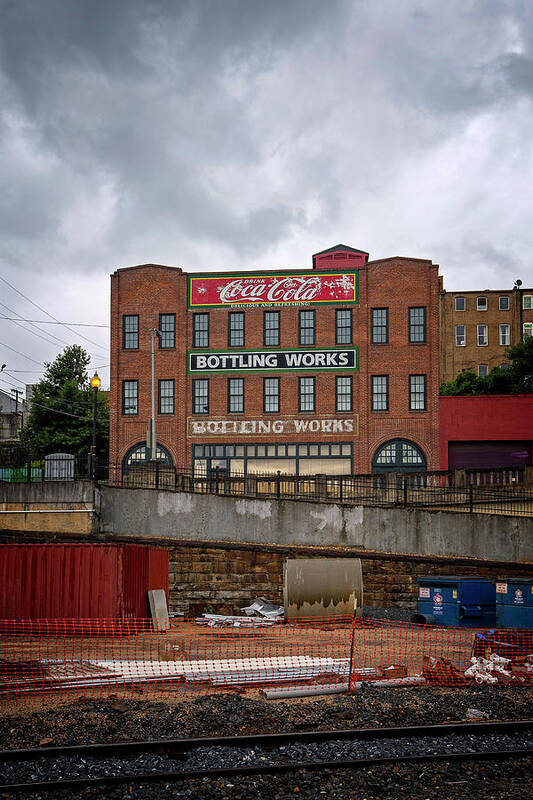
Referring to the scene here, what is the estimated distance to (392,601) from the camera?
24.5m

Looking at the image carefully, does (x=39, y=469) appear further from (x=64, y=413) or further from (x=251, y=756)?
(x=64, y=413)

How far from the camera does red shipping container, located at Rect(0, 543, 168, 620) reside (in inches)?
708

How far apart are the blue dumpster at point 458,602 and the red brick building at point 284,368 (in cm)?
2441

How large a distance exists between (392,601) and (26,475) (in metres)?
13.9

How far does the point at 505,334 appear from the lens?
290ft

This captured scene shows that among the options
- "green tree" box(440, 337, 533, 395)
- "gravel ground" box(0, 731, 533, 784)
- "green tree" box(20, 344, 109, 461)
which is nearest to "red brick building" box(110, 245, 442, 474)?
"green tree" box(20, 344, 109, 461)

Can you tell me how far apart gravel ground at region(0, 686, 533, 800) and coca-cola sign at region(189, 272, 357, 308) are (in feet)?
116

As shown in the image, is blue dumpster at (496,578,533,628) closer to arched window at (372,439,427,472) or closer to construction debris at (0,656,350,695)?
construction debris at (0,656,350,695)

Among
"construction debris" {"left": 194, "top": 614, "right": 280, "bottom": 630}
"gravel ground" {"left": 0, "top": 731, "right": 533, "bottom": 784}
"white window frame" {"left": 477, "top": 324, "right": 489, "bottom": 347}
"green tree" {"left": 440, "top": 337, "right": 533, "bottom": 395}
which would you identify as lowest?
"construction debris" {"left": 194, "top": 614, "right": 280, "bottom": 630}

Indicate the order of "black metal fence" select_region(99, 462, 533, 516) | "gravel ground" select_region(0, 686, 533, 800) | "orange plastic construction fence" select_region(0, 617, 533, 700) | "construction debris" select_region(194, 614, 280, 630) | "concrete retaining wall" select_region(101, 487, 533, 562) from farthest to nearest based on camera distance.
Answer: "black metal fence" select_region(99, 462, 533, 516) < "concrete retaining wall" select_region(101, 487, 533, 562) < "construction debris" select_region(194, 614, 280, 630) < "orange plastic construction fence" select_region(0, 617, 533, 700) < "gravel ground" select_region(0, 686, 533, 800)

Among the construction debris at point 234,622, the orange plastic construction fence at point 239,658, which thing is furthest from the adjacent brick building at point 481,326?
the orange plastic construction fence at point 239,658

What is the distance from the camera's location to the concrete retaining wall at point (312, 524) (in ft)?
83.3

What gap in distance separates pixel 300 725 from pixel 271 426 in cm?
3536

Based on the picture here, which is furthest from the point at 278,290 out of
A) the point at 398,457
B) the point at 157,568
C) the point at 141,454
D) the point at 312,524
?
the point at 157,568
